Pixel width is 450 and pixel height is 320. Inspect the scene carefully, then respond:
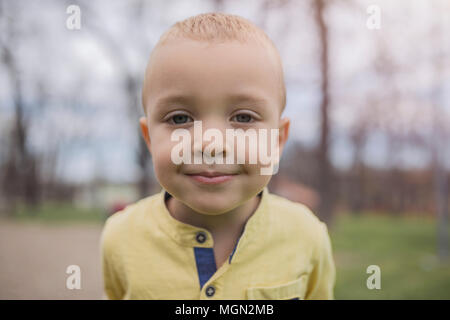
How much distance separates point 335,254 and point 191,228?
1.30 meters

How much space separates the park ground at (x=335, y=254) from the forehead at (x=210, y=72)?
1.96 ft

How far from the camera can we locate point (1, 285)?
95 cm

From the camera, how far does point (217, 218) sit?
0.68 meters

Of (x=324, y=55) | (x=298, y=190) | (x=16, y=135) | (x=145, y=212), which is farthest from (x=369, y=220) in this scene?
(x=16, y=135)

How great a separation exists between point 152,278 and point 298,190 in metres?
1.26

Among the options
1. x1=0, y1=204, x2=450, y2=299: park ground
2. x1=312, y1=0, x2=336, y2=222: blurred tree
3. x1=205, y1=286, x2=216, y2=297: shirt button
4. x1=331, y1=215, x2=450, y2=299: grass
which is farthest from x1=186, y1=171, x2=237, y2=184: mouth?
x1=312, y1=0, x2=336, y2=222: blurred tree

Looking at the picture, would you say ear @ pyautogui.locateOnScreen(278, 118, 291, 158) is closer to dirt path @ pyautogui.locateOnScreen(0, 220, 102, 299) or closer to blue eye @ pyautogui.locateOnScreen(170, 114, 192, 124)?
blue eye @ pyautogui.locateOnScreen(170, 114, 192, 124)

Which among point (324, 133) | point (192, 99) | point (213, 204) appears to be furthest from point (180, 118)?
point (324, 133)

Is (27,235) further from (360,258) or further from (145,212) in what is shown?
(360,258)

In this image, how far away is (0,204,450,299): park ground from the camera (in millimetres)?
1011

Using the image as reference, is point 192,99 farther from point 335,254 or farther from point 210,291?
point 335,254

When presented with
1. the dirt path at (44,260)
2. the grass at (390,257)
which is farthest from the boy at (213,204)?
the grass at (390,257)

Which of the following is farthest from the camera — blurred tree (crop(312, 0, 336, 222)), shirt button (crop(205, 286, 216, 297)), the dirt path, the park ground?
blurred tree (crop(312, 0, 336, 222))

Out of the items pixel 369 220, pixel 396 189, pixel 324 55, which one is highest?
pixel 324 55
